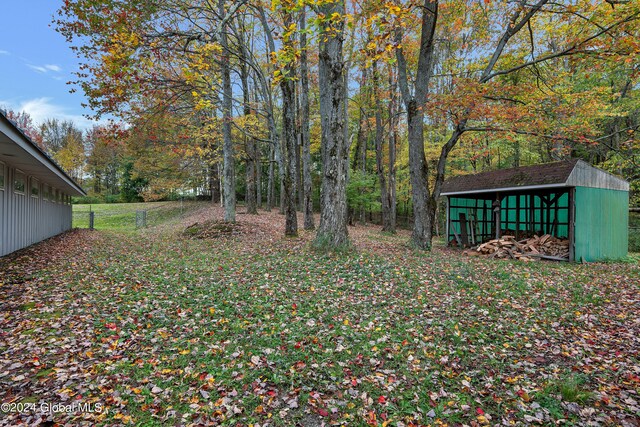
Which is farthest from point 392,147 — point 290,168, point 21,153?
point 21,153

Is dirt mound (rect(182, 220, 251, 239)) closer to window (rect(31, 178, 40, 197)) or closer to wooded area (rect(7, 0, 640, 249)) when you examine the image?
wooded area (rect(7, 0, 640, 249))

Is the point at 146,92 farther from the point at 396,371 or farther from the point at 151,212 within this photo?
the point at 151,212

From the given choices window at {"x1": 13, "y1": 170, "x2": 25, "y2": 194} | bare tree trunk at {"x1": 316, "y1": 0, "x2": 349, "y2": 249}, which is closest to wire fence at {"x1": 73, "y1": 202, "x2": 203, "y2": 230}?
window at {"x1": 13, "y1": 170, "x2": 25, "y2": 194}

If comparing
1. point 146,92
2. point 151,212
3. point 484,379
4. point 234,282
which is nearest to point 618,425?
point 484,379

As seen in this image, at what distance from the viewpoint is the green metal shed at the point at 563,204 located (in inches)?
397

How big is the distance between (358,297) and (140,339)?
339 cm

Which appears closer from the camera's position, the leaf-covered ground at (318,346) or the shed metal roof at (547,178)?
the leaf-covered ground at (318,346)

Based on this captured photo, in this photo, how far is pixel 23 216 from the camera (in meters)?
10.1

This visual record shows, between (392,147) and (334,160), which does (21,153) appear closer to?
(334,160)

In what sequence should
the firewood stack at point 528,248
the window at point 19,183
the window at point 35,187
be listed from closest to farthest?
the window at point 19,183 < the firewood stack at point 528,248 < the window at point 35,187

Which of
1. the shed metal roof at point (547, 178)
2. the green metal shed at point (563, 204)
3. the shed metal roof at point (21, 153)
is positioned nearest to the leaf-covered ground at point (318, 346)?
the shed metal roof at point (21, 153)

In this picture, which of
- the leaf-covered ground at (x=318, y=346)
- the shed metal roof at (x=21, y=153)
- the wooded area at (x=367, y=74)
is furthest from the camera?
the wooded area at (x=367, y=74)

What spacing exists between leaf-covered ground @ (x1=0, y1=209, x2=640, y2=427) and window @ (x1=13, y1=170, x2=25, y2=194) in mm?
3883

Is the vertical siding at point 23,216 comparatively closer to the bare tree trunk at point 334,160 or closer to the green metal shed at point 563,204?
the bare tree trunk at point 334,160
